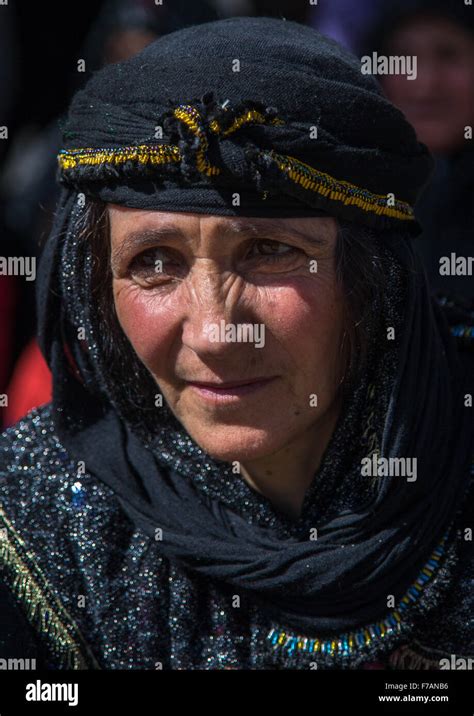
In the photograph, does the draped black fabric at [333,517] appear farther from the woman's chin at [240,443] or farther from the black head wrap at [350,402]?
the woman's chin at [240,443]

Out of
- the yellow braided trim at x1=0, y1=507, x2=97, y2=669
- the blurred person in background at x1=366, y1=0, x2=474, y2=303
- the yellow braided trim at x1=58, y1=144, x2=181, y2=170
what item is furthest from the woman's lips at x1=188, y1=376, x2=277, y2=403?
the blurred person in background at x1=366, y1=0, x2=474, y2=303

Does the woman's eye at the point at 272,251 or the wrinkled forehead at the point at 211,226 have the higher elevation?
the wrinkled forehead at the point at 211,226

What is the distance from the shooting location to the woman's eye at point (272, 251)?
2.24m

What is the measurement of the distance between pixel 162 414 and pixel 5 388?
2045 millimetres

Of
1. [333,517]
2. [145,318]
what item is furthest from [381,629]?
[145,318]

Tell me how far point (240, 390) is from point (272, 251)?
1.02 ft

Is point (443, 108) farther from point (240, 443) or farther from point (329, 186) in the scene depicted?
point (240, 443)

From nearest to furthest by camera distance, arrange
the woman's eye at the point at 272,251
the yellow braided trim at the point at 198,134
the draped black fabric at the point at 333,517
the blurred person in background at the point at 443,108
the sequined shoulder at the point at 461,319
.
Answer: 1. the yellow braided trim at the point at 198,134
2. the woman's eye at the point at 272,251
3. the draped black fabric at the point at 333,517
4. the sequined shoulder at the point at 461,319
5. the blurred person in background at the point at 443,108

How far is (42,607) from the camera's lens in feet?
8.09

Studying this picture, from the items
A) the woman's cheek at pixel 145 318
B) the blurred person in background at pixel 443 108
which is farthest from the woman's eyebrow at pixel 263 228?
the blurred person in background at pixel 443 108

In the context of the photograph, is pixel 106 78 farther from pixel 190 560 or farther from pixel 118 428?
pixel 190 560

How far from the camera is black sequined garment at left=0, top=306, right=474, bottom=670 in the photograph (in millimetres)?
2439

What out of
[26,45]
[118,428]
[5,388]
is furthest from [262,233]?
[26,45]

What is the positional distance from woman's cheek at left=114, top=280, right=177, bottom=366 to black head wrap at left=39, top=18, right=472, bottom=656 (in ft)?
0.50
